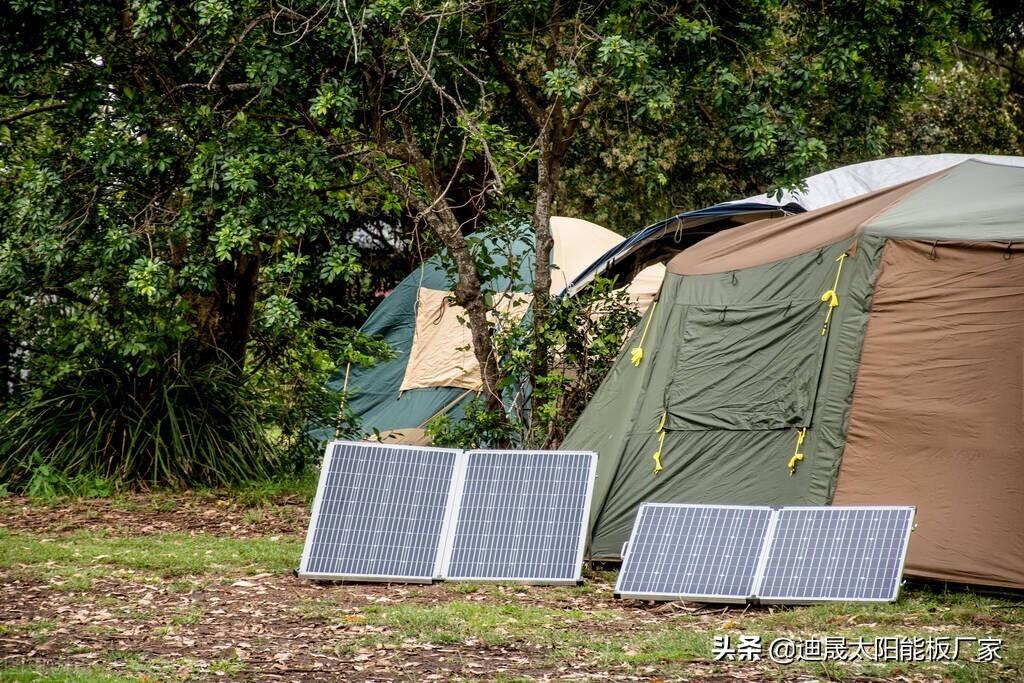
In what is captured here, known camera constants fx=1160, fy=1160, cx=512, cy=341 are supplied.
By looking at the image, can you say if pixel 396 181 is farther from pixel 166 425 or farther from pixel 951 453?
pixel 951 453

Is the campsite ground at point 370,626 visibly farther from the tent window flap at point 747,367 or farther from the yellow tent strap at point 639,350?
the yellow tent strap at point 639,350

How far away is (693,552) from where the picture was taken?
6.57 metres

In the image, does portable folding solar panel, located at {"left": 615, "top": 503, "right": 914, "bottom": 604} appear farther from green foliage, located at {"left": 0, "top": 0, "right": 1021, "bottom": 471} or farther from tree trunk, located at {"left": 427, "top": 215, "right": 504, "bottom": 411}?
tree trunk, located at {"left": 427, "top": 215, "right": 504, "bottom": 411}

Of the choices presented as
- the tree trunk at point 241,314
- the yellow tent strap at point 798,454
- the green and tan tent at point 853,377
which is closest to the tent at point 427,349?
the tree trunk at point 241,314

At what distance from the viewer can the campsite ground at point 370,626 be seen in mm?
4938

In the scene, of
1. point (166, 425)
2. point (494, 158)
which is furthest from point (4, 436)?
point (494, 158)

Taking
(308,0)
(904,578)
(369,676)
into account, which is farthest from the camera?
(308,0)

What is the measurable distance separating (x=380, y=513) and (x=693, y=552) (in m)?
1.95

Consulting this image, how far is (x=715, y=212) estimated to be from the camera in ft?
34.7

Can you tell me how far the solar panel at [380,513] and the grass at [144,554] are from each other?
526 millimetres

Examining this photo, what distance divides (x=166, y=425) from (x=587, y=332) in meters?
4.17

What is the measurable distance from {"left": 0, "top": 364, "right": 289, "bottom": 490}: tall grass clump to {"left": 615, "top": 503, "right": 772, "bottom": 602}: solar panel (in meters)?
5.17

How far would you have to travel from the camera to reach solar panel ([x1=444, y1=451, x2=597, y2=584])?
22.7 ft

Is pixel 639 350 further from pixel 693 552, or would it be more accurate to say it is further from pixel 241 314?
pixel 241 314
